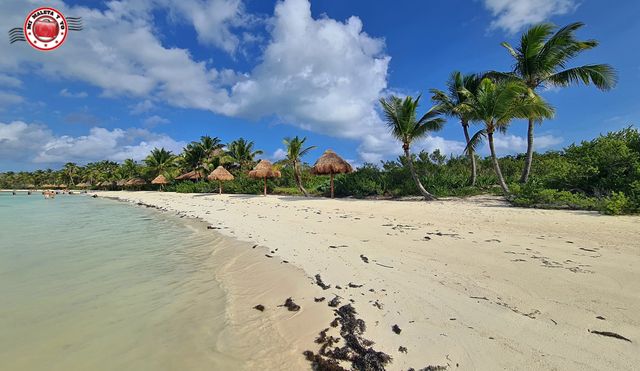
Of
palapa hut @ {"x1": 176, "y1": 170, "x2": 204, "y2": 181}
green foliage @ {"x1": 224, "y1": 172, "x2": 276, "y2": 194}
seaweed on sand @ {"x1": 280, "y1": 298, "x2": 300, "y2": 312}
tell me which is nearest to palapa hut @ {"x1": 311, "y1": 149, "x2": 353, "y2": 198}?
green foliage @ {"x1": 224, "y1": 172, "x2": 276, "y2": 194}

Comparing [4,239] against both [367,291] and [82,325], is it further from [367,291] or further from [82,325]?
[367,291]

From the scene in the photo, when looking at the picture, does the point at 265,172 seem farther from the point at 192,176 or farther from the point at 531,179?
the point at 192,176

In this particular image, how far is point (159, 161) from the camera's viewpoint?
143 ft

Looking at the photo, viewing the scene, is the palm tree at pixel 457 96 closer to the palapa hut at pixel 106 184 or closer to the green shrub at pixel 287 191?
the green shrub at pixel 287 191

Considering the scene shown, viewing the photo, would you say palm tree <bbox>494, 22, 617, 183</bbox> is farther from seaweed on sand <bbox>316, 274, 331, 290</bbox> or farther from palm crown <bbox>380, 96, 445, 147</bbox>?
seaweed on sand <bbox>316, 274, 331, 290</bbox>

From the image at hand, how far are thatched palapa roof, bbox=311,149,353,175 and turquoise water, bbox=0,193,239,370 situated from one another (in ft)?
42.6

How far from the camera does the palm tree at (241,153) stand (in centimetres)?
3309

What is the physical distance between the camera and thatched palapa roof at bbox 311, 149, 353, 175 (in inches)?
765

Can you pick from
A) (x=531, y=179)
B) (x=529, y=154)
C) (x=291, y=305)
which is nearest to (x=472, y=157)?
(x=529, y=154)

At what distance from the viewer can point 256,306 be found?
140 inches

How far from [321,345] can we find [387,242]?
3.69 m

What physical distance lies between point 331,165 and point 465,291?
16176 mm

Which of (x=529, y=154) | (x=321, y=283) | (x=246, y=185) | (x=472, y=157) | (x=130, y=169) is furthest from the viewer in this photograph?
(x=130, y=169)

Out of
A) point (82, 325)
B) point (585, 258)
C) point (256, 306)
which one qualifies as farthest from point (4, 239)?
point (585, 258)
